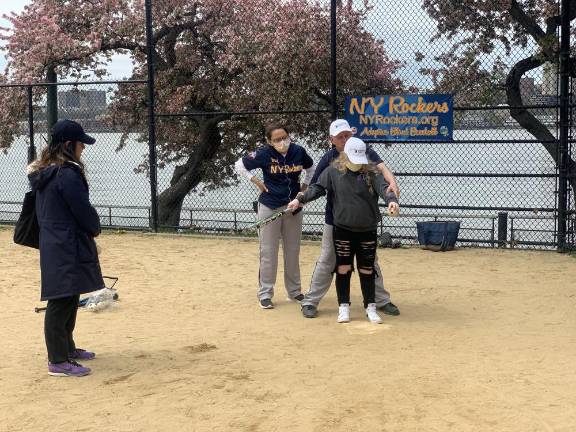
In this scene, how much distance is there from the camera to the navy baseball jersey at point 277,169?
7.12 m

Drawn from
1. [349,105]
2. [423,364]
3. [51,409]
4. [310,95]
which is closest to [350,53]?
[310,95]

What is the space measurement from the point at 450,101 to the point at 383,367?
223 inches

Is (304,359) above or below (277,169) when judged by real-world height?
below

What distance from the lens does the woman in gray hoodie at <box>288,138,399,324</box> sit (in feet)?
20.7

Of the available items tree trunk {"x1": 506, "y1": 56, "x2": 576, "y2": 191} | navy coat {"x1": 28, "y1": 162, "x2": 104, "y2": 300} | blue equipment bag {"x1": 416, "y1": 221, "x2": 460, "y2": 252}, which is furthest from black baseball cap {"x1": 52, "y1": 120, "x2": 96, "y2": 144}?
tree trunk {"x1": 506, "y1": 56, "x2": 576, "y2": 191}

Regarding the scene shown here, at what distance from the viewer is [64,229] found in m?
5.15


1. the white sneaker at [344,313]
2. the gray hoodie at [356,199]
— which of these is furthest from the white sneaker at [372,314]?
the gray hoodie at [356,199]

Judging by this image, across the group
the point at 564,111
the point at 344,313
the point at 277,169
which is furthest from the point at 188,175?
the point at 344,313

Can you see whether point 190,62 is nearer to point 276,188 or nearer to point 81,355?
point 276,188

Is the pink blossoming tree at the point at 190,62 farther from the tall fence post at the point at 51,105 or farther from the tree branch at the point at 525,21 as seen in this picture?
the tree branch at the point at 525,21

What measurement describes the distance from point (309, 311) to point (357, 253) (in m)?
0.73

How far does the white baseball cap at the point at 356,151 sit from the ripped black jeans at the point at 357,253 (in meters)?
0.61

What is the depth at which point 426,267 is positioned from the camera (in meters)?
9.30

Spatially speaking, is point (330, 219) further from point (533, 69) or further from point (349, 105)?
point (533, 69)
